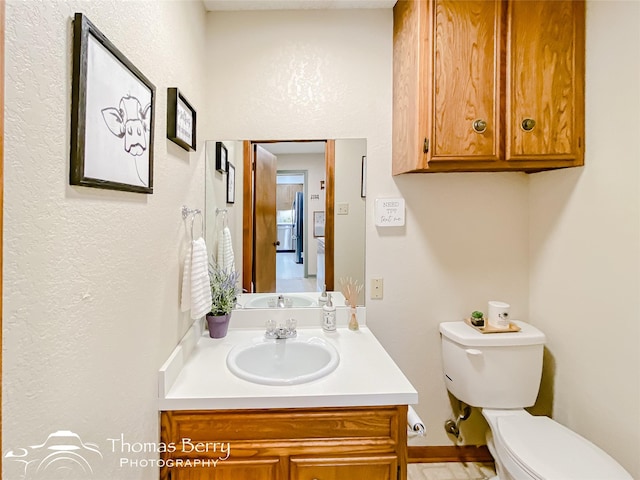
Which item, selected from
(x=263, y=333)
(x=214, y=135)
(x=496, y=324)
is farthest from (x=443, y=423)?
(x=214, y=135)

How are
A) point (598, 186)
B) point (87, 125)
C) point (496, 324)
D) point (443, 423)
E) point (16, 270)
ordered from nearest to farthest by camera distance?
point (16, 270), point (87, 125), point (598, 186), point (496, 324), point (443, 423)

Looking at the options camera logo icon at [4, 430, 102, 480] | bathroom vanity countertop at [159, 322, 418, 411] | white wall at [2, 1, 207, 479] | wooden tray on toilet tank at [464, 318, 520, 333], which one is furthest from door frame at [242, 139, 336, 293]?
camera logo icon at [4, 430, 102, 480]

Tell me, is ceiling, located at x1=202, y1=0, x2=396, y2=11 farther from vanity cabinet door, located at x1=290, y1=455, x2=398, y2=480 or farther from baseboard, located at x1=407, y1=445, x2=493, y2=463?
baseboard, located at x1=407, y1=445, x2=493, y2=463

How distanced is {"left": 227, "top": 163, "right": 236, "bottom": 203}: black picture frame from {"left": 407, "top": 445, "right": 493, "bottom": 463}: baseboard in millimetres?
1702

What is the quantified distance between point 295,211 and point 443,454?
5.24 feet

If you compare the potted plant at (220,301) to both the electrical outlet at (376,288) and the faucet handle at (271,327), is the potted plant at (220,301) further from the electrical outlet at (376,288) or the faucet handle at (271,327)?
the electrical outlet at (376,288)

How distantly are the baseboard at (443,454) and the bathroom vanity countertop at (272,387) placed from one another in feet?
2.86

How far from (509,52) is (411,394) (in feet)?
4.82

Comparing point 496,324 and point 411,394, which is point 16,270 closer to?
point 411,394

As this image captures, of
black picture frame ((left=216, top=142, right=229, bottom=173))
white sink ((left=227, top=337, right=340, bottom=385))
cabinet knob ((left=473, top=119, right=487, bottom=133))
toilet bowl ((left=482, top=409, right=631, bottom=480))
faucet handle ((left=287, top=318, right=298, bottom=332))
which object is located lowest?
toilet bowl ((left=482, top=409, right=631, bottom=480))

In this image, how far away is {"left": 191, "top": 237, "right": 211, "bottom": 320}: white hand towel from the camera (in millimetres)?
1315

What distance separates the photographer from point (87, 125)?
0.69m

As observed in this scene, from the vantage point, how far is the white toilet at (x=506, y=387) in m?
1.34

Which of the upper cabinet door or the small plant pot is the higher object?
the upper cabinet door
